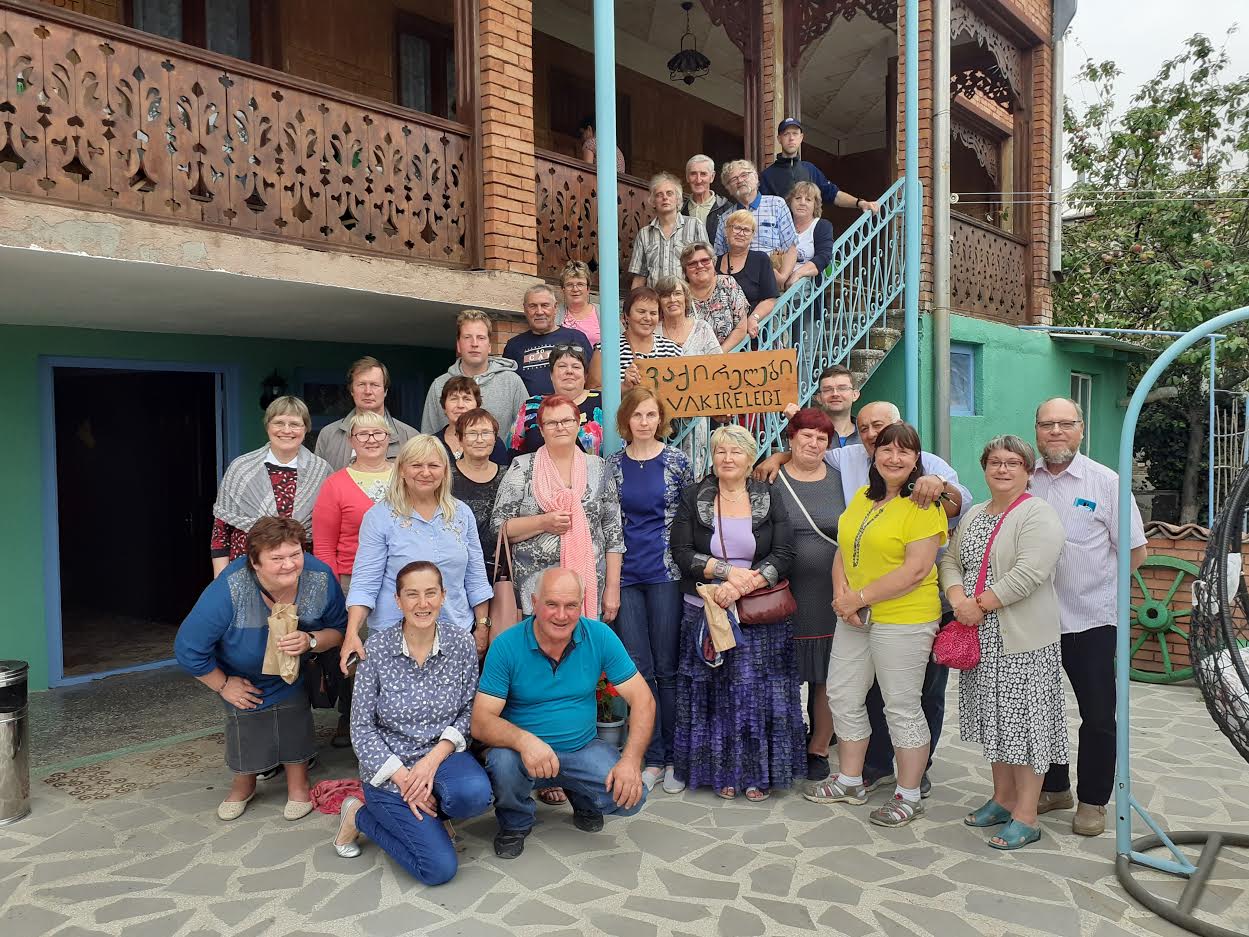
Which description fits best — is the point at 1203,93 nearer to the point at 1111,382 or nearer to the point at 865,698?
the point at 1111,382

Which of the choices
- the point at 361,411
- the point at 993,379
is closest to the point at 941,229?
the point at 993,379

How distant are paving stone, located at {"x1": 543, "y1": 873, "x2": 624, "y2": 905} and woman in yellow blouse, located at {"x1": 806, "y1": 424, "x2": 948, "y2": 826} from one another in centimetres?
109

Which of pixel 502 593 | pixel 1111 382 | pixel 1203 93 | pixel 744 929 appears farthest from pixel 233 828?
pixel 1203 93

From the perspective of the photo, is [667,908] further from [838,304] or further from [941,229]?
[941,229]

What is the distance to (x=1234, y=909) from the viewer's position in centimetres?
357

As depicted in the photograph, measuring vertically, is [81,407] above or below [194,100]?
below

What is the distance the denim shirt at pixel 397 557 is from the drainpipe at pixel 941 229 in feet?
20.6

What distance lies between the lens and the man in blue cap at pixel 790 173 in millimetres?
8320

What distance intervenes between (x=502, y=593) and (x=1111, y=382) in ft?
41.4

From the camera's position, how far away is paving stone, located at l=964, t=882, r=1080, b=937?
11.3 ft

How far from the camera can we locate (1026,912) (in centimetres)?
356

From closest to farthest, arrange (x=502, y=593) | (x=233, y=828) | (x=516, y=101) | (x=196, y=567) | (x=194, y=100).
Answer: (x=233, y=828) < (x=502, y=593) < (x=194, y=100) < (x=516, y=101) < (x=196, y=567)

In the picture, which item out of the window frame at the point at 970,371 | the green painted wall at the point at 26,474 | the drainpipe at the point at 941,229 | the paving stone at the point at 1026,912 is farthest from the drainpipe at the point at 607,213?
the window frame at the point at 970,371

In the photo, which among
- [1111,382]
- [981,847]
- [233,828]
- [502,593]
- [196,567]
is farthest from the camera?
[1111,382]
